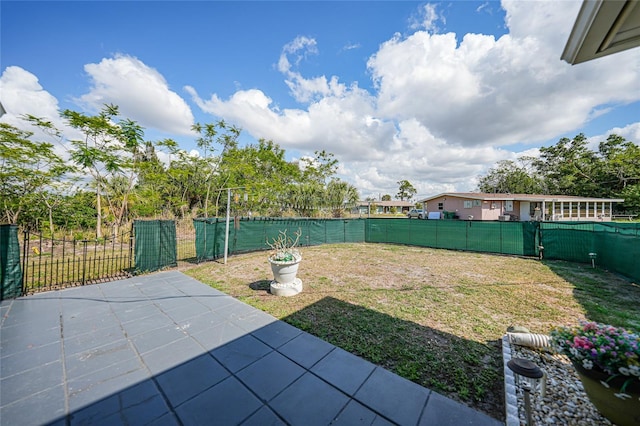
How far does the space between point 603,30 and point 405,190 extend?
54.0 metres

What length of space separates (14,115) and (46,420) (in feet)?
40.5

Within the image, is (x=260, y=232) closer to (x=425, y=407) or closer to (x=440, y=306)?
(x=440, y=306)

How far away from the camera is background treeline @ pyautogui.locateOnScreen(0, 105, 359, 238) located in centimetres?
912

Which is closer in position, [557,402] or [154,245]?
[557,402]

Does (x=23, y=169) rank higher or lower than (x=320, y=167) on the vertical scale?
lower

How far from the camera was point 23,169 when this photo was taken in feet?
29.7

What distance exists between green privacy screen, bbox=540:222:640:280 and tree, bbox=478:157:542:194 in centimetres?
3174

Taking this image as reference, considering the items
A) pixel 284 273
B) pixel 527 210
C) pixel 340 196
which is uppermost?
pixel 340 196

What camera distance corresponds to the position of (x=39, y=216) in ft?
33.6

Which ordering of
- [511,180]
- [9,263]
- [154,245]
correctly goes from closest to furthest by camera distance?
[9,263] → [154,245] → [511,180]

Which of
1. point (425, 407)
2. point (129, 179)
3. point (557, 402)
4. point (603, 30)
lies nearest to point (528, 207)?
point (557, 402)

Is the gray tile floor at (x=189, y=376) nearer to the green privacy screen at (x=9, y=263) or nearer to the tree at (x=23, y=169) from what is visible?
the green privacy screen at (x=9, y=263)

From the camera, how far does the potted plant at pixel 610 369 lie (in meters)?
1.41

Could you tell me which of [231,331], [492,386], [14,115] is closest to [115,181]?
[14,115]
